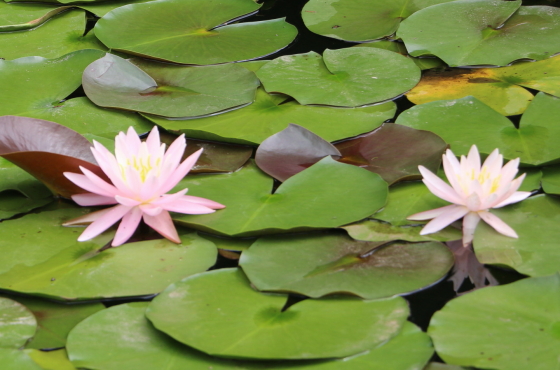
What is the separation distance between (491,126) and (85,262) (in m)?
1.17

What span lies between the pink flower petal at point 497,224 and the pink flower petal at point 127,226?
811 mm

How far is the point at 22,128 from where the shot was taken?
1.46 meters

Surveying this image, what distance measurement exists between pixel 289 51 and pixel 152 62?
1.70 ft

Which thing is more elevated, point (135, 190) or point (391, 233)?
point (135, 190)

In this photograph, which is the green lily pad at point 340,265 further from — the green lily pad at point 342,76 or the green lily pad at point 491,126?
the green lily pad at point 342,76

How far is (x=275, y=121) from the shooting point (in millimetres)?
1757

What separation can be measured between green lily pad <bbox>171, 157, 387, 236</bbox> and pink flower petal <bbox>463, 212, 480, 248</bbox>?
198 mm

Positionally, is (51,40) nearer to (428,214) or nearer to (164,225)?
(164,225)

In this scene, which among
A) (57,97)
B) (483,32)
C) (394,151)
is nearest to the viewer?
(394,151)

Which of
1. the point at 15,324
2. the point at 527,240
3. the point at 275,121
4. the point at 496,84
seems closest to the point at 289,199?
the point at 275,121

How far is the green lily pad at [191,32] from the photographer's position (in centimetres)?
214

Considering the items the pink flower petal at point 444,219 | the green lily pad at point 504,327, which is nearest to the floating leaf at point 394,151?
the pink flower petal at point 444,219

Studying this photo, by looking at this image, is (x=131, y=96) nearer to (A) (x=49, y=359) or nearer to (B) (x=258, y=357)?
(A) (x=49, y=359)

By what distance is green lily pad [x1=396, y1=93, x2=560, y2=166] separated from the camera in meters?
1.55
